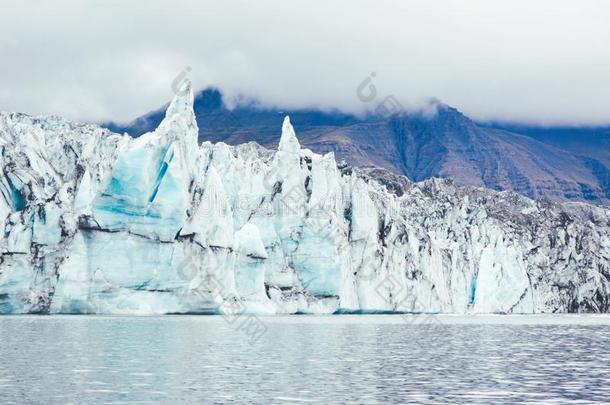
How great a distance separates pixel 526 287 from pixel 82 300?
2258 inches

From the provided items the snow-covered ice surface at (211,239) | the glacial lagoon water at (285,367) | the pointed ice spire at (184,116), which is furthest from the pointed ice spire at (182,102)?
the glacial lagoon water at (285,367)

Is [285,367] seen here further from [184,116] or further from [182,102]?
[182,102]

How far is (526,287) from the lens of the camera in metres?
99.3

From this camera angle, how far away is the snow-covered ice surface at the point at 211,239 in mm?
61469

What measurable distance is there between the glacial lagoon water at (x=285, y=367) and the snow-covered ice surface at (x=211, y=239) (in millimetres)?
12684

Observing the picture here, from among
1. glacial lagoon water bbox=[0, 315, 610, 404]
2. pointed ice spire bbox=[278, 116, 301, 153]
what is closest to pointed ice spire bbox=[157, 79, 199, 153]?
pointed ice spire bbox=[278, 116, 301, 153]

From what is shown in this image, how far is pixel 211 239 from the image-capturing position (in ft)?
209

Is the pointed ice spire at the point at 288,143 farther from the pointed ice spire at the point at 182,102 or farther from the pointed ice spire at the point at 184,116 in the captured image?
the pointed ice spire at the point at 182,102

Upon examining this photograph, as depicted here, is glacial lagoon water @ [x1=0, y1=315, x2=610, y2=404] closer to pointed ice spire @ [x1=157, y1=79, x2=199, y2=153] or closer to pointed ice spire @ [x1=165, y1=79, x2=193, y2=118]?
pointed ice spire @ [x1=157, y1=79, x2=199, y2=153]

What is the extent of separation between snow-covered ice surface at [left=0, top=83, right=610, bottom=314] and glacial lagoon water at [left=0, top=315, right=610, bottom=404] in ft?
41.6

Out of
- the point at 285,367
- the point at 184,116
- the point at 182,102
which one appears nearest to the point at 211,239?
the point at 184,116

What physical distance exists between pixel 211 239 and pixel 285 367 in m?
35.4

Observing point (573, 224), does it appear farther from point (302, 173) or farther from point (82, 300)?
point (82, 300)

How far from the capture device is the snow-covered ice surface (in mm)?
61469
